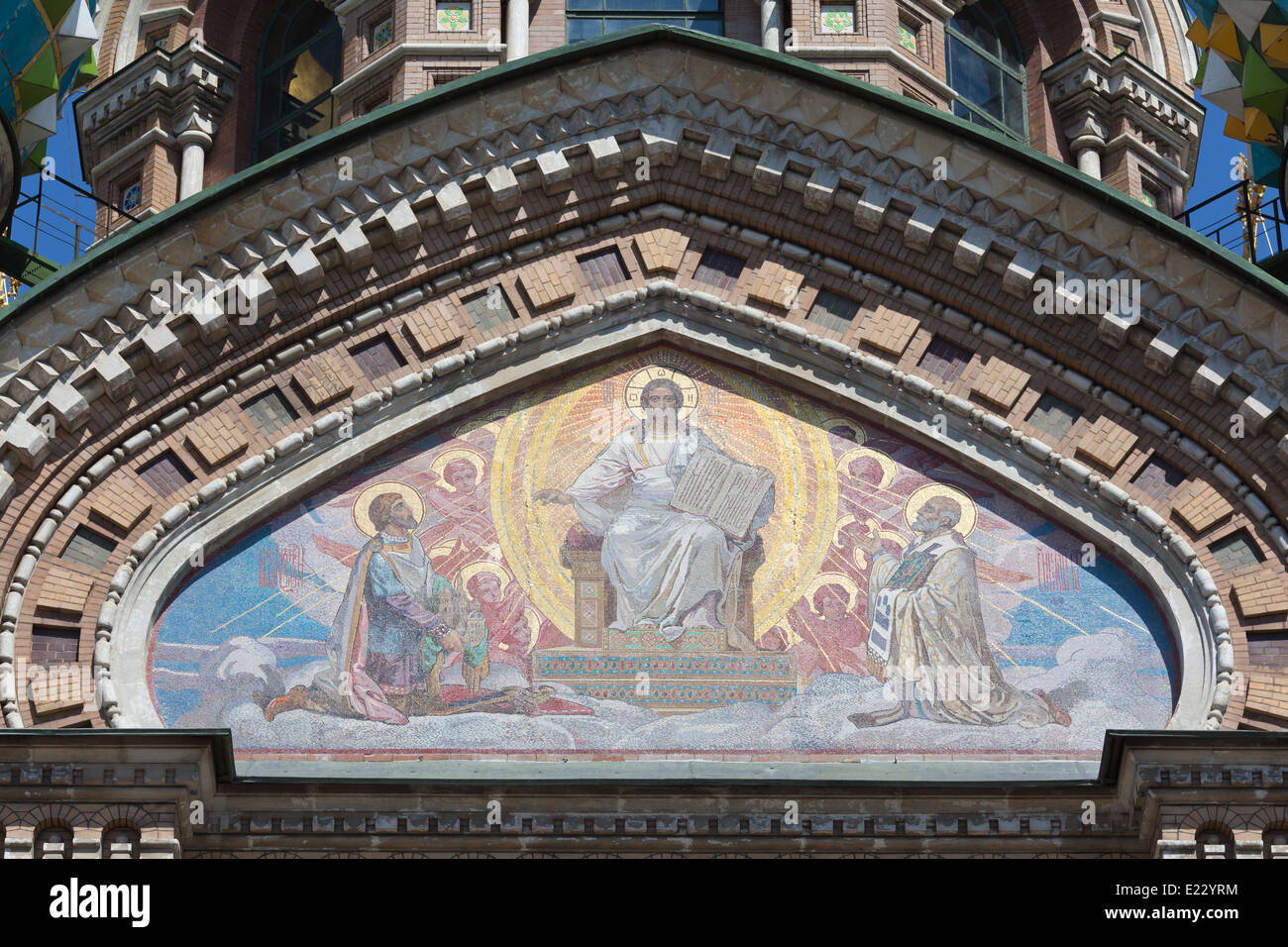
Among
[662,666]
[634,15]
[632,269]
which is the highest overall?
[634,15]

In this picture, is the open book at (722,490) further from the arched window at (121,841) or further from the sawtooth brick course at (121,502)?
the arched window at (121,841)

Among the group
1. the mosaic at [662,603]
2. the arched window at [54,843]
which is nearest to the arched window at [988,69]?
the mosaic at [662,603]

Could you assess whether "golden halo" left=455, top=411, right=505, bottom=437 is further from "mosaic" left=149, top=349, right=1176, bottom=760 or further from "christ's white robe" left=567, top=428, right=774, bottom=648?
"christ's white robe" left=567, top=428, right=774, bottom=648

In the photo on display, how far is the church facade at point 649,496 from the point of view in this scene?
15531mm

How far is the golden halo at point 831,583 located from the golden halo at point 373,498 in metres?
2.36

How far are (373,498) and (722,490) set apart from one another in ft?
Answer: 6.92

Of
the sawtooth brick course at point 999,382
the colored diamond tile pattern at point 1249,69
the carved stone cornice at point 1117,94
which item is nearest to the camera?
the sawtooth brick course at point 999,382

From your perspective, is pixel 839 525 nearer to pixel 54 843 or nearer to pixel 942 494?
pixel 942 494

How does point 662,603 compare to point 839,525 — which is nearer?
point 662,603

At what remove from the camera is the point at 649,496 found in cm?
1745

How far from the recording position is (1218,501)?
1723cm

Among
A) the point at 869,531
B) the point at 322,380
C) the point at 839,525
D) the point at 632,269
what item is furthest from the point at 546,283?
the point at 869,531
